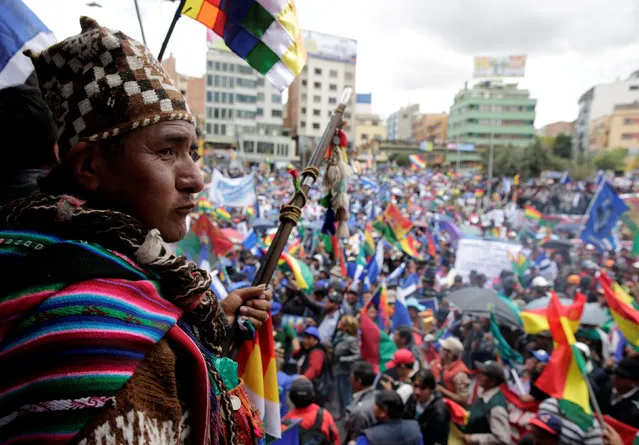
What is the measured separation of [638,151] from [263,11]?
293ft

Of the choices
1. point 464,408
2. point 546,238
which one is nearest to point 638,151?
point 546,238

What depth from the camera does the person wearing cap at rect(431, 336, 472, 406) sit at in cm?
541

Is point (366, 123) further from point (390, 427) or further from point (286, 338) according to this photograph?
point (390, 427)

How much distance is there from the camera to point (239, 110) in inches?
3014

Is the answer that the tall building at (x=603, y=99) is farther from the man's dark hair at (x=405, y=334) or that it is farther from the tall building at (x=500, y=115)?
the man's dark hair at (x=405, y=334)

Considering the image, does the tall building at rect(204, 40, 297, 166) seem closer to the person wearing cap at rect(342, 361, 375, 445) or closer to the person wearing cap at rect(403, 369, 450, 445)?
the person wearing cap at rect(342, 361, 375, 445)

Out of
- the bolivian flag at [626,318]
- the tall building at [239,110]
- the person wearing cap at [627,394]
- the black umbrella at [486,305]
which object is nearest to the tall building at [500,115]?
the tall building at [239,110]

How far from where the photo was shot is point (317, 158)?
2598mm

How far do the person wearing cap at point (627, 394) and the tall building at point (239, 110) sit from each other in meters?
71.8

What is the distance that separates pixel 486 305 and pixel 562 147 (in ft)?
267

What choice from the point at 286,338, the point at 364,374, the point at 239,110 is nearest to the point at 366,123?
the point at 239,110

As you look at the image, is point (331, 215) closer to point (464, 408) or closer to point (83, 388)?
point (83, 388)

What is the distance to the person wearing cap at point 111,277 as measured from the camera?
0.96m

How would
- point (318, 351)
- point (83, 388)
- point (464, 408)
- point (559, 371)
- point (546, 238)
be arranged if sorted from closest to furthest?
point (83, 388) < point (559, 371) < point (464, 408) < point (318, 351) < point (546, 238)
